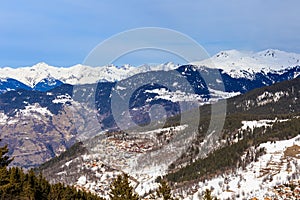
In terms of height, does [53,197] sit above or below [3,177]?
below

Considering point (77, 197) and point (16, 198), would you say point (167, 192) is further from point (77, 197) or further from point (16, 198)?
point (77, 197)

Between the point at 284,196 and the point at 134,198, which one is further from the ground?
the point at 134,198

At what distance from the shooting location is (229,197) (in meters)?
190

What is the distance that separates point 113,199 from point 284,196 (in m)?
120

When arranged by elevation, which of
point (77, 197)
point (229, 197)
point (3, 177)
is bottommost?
point (229, 197)

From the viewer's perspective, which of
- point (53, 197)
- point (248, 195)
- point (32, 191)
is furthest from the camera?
point (248, 195)

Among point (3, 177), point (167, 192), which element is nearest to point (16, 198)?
point (3, 177)

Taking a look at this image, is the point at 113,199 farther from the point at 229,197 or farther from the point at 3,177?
the point at 229,197

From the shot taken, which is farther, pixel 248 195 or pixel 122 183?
pixel 248 195

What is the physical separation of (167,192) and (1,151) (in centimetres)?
2594

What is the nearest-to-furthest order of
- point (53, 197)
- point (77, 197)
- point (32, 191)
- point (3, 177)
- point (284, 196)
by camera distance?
1. point (3, 177)
2. point (32, 191)
3. point (53, 197)
4. point (77, 197)
5. point (284, 196)

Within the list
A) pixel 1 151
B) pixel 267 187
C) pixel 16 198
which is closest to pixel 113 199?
pixel 16 198

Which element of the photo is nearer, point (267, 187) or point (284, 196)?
point (284, 196)

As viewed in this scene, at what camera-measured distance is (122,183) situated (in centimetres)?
6838
